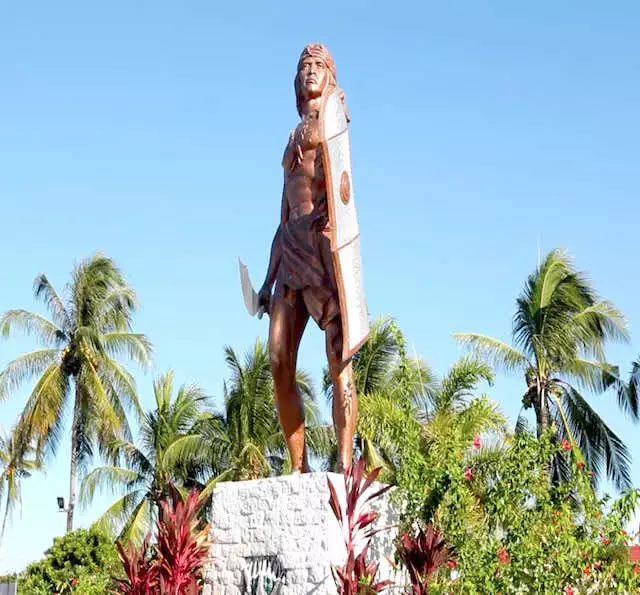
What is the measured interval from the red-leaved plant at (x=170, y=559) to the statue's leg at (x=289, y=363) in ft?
2.59

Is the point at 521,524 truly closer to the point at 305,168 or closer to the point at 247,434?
the point at 305,168

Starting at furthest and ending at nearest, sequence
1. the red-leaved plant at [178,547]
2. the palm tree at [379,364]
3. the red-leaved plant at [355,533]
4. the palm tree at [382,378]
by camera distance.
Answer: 1. the palm tree at [379,364]
2. the palm tree at [382,378]
3. the red-leaved plant at [178,547]
4. the red-leaved plant at [355,533]

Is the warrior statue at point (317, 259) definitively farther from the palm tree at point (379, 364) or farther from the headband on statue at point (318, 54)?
the palm tree at point (379, 364)

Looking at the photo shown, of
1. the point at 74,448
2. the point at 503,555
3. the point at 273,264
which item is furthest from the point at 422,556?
the point at 74,448

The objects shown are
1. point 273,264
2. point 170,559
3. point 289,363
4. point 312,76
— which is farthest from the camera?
point 273,264

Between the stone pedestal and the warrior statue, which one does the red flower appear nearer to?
the stone pedestal

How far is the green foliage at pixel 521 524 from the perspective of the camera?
7.50 metres

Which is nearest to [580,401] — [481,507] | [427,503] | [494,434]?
[494,434]

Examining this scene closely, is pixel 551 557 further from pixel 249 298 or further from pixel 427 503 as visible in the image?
pixel 249 298

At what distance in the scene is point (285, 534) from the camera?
739 centimetres

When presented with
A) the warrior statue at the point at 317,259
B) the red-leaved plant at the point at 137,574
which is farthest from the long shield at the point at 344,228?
the red-leaved plant at the point at 137,574

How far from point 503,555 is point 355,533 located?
1.20m

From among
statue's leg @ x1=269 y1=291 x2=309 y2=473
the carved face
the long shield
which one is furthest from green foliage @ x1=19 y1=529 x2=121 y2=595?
the carved face

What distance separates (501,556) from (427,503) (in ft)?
2.07
